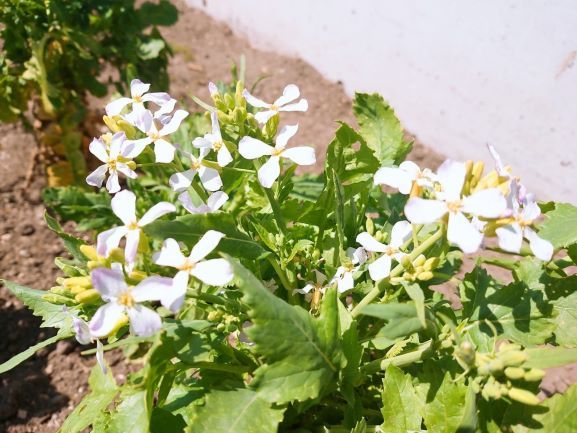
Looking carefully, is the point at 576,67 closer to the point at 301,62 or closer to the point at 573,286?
the point at 573,286

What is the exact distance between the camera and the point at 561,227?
4.04ft

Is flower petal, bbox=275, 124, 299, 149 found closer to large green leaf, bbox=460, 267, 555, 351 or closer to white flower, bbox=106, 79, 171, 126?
white flower, bbox=106, 79, 171, 126

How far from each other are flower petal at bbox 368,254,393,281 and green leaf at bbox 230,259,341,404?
0.32 feet

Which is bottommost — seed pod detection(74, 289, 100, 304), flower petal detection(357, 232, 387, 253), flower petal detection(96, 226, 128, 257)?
seed pod detection(74, 289, 100, 304)

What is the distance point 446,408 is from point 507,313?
25cm

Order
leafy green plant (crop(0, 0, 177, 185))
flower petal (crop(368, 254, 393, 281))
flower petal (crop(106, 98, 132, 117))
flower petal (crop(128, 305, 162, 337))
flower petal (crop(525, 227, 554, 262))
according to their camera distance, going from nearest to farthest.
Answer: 1. flower petal (crop(128, 305, 162, 337))
2. flower petal (crop(525, 227, 554, 262))
3. flower petal (crop(368, 254, 393, 281))
4. flower petal (crop(106, 98, 132, 117))
5. leafy green plant (crop(0, 0, 177, 185))

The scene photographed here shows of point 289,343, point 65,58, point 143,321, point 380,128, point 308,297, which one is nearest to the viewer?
point 143,321

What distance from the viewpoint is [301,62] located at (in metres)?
3.63

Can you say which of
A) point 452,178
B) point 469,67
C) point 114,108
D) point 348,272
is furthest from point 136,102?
point 469,67

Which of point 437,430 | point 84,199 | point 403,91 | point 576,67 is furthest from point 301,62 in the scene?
point 437,430

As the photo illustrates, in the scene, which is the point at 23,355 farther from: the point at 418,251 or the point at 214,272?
the point at 418,251

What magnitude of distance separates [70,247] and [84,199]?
28.1 inches

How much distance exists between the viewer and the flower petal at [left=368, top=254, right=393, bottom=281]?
109 centimetres

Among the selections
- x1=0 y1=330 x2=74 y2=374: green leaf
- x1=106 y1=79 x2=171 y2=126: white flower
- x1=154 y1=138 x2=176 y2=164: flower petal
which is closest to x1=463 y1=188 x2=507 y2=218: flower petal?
x1=154 y1=138 x2=176 y2=164: flower petal
